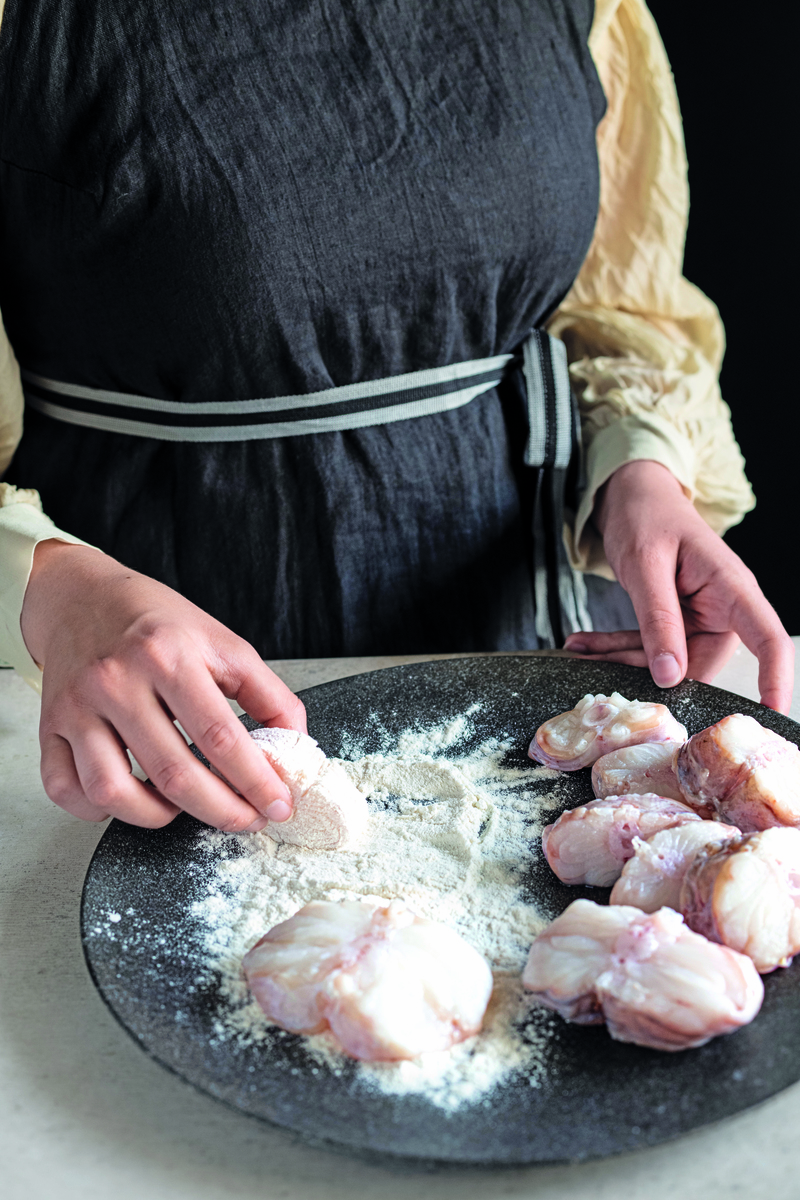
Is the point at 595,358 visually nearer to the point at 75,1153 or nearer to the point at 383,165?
the point at 383,165

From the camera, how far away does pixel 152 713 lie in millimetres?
559

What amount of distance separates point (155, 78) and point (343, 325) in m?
0.24

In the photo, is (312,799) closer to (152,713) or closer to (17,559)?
(152,713)

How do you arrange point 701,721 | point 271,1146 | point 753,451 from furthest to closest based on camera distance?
1. point 753,451
2. point 701,721
3. point 271,1146

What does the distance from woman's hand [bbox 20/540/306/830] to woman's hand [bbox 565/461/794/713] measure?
0.31 m

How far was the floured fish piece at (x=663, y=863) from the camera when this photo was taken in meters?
0.49

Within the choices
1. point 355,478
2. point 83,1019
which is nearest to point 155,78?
point 355,478

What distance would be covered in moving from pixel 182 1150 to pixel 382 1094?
9 centimetres

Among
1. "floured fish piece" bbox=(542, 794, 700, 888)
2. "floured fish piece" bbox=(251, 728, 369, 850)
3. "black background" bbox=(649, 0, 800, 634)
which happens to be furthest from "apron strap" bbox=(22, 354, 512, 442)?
"black background" bbox=(649, 0, 800, 634)

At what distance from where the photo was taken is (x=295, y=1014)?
0.44m

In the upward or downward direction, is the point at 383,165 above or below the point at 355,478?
above

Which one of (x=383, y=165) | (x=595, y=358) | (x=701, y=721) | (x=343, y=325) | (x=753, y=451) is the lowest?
(x=753, y=451)

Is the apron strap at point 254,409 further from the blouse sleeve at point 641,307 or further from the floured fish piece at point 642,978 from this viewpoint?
the floured fish piece at point 642,978

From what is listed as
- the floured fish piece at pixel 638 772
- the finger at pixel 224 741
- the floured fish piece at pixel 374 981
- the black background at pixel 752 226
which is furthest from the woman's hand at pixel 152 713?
the black background at pixel 752 226
